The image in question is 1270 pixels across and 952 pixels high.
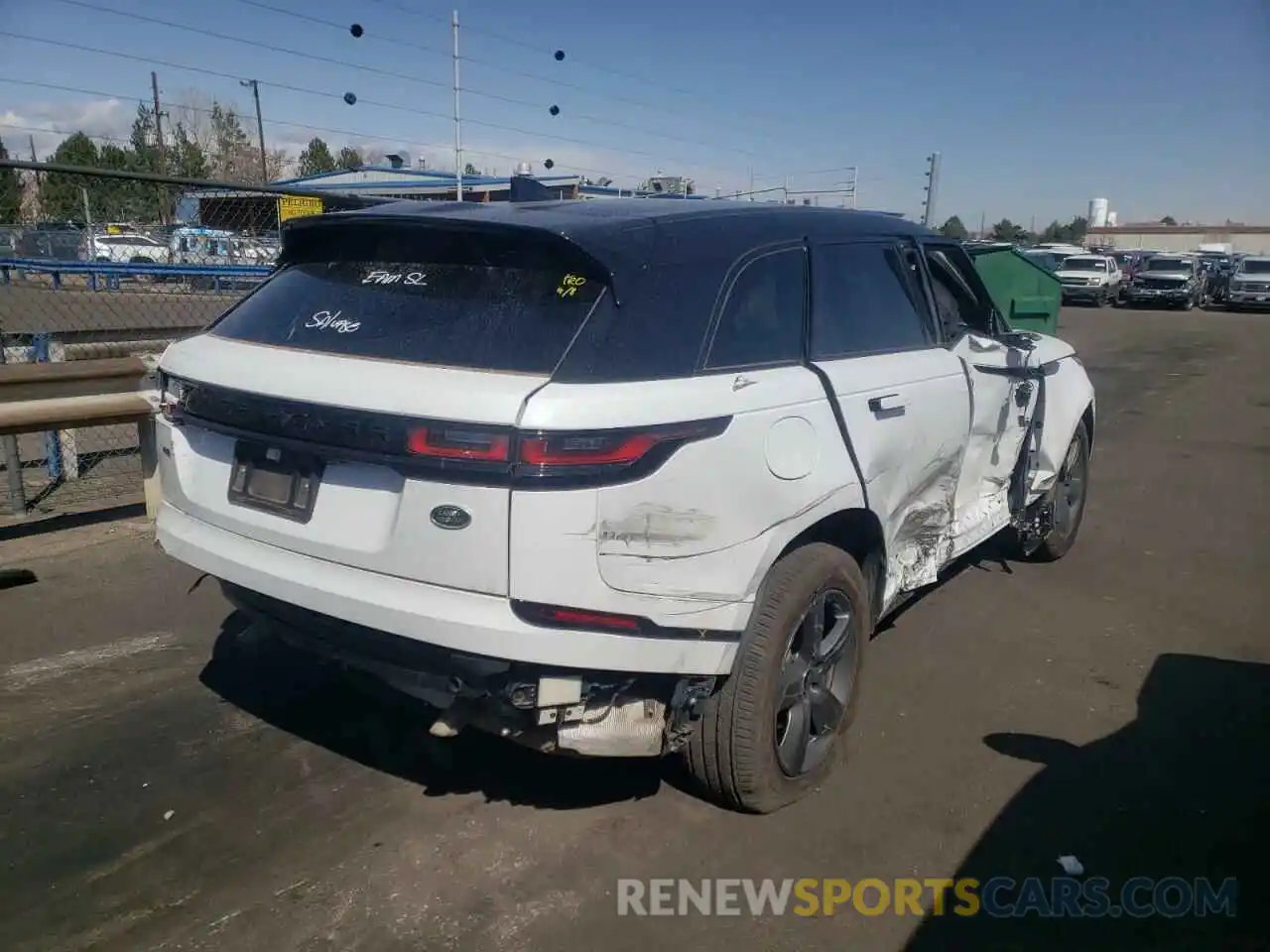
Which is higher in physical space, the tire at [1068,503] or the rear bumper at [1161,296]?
the tire at [1068,503]

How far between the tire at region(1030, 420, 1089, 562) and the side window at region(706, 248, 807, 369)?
295 cm

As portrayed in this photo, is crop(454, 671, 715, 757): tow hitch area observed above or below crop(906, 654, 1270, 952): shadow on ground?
above

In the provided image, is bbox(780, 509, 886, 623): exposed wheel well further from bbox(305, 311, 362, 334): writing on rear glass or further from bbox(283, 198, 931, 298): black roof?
bbox(305, 311, 362, 334): writing on rear glass

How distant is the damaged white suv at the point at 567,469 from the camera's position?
101 inches

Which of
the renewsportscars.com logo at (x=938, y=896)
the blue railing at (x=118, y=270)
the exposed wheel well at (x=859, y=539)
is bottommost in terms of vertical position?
the renewsportscars.com logo at (x=938, y=896)

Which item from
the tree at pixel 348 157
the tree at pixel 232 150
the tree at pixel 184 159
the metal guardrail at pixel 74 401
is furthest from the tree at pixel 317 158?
the metal guardrail at pixel 74 401

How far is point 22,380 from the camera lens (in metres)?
5.48

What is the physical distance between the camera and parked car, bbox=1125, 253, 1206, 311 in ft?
107

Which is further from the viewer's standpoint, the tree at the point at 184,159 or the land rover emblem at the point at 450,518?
the tree at the point at 184,159

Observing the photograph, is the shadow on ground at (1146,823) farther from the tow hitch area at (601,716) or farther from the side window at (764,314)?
the side window at (764,314)

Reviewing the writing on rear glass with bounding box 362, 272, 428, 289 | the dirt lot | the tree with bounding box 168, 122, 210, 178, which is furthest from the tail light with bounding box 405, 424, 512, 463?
the tree with bounding box 168, 122, 210, 178

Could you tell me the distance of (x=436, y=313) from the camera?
2.91 metres

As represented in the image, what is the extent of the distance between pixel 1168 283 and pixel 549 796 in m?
34.9

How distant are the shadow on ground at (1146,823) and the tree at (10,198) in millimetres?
10184
